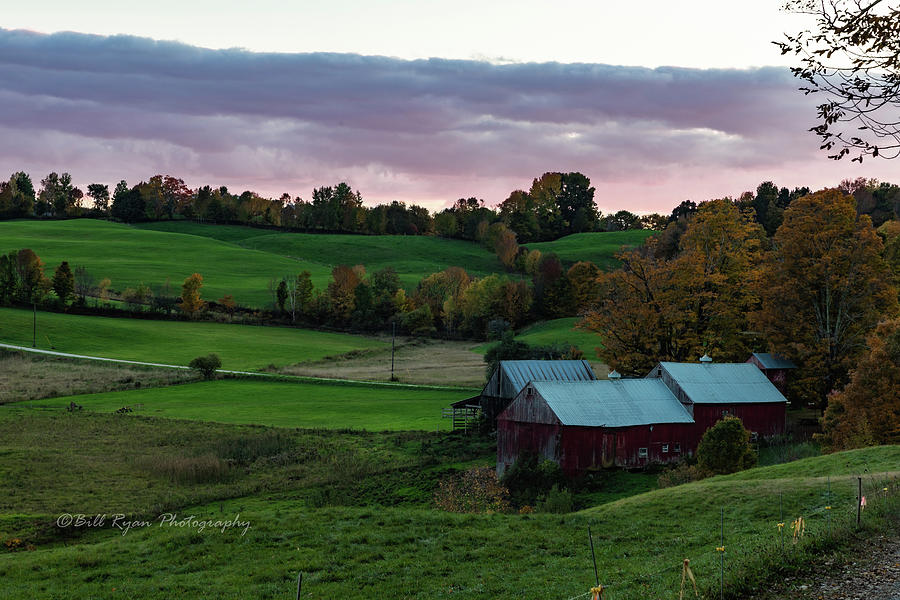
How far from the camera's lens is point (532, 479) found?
38.0m

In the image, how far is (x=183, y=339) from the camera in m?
104

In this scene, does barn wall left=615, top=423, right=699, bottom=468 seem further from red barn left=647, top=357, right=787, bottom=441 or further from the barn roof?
the barn roof

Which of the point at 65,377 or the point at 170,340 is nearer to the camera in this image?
the point at 65,377

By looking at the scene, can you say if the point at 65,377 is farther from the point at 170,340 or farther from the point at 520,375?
the point at 520,375

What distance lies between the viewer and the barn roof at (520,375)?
2121 inches

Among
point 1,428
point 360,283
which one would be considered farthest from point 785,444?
point 360,283

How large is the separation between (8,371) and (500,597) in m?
73.8

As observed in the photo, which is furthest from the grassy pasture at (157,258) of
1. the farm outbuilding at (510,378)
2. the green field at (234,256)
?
the farm outbuilding at (510,378)

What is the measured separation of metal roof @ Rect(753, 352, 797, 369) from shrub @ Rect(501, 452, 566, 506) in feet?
65.5

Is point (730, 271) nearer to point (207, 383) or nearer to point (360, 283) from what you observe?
point (207, 383)

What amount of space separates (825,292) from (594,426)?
2177 centimetres

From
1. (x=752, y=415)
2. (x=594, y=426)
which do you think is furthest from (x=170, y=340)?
(x=752, y=415)

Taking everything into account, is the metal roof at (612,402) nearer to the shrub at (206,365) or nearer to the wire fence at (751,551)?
the wire fence at (751,551)

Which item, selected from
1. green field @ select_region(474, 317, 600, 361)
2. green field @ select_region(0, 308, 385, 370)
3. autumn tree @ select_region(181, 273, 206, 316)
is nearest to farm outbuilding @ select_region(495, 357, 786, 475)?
green field @ select_region(474, 317, 600, 361)
